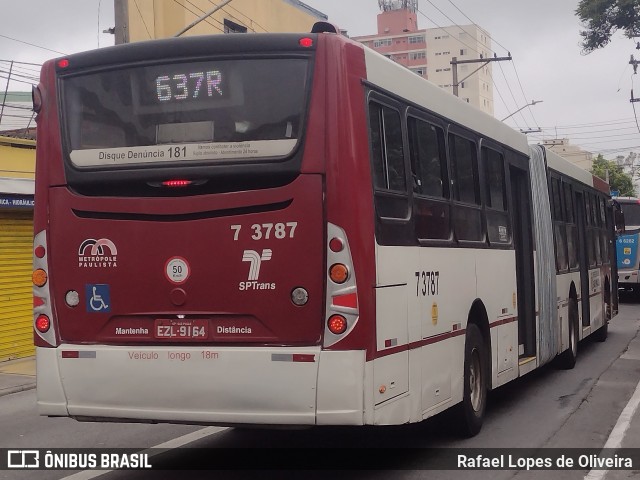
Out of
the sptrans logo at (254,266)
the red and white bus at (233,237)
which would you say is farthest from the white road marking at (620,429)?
the sptrans logo at (254,266)

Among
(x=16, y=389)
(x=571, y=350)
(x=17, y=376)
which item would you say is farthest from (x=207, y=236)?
(x=17, y=376)

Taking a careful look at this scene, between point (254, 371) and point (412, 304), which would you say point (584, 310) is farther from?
point (254, 371)

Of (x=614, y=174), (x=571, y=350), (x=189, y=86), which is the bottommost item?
(x=571, y=350)

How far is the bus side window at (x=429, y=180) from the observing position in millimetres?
7770

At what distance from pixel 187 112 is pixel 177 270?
1.15 metres

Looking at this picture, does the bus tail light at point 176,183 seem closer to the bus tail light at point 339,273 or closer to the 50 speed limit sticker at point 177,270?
the 50 speed limit sticker at point 177,270

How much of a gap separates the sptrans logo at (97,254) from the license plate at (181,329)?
Answer: 1.96 feet

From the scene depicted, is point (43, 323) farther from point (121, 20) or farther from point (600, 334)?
point (600, 334)

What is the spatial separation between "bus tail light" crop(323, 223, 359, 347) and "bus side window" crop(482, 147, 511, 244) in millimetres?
3868

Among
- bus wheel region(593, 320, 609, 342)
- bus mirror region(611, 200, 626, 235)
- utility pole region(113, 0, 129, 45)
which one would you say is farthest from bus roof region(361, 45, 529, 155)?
bus mirror region(611, 200, 626, 235)

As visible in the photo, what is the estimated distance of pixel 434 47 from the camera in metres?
128

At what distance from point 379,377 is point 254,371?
887mm

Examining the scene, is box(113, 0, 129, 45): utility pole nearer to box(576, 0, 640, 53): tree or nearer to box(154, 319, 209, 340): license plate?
box(154, 319, 209, 340): license plate

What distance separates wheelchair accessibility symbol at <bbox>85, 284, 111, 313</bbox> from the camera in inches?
275
